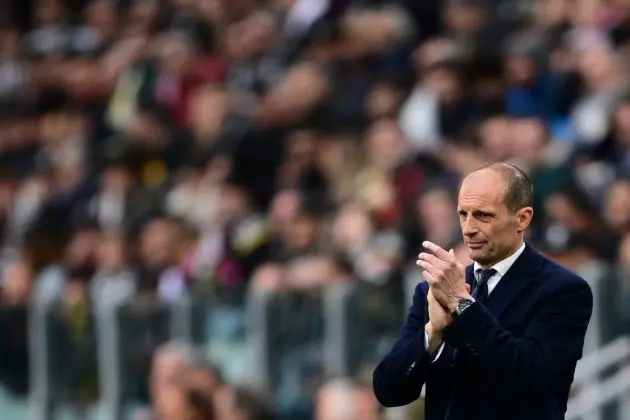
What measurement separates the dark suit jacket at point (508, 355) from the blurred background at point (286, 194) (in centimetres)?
282

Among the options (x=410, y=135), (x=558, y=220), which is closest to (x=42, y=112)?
(x=410, y=135)

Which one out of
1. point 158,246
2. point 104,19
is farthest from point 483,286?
point 104,19

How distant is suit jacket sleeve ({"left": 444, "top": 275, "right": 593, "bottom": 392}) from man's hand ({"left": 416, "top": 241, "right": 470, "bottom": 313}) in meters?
0.05

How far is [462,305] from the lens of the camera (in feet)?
13.5

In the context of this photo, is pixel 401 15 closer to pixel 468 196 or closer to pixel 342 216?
pixel 342 216

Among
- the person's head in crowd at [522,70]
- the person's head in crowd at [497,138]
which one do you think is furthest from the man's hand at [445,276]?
the person's head in crowd at [522,70]

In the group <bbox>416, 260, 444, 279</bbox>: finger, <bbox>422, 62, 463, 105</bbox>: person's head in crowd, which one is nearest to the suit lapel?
<bbox>416, 260, 444, 279</bbox>: finger

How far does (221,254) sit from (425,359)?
6.57 m

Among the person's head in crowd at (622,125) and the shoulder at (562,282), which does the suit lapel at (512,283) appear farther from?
the person's head in crowd at (622,125)

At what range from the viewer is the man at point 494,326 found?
13.5 feet

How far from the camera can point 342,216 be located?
1041cm

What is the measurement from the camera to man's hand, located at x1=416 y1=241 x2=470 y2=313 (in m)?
4.11

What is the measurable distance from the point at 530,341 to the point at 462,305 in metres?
0.21

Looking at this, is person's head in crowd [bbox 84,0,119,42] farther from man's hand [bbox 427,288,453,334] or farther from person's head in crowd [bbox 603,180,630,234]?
man's hand [bbox 427,288,453,334]
